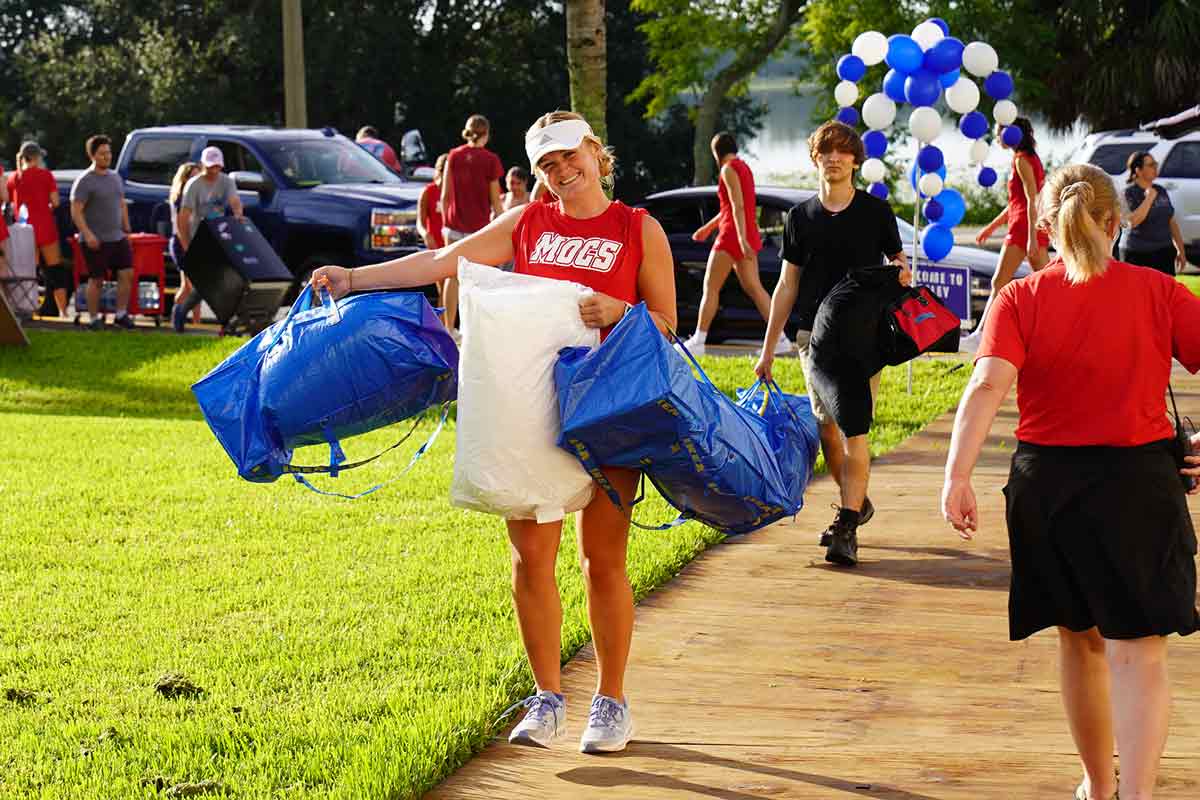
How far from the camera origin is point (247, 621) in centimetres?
651

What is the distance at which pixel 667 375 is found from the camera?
14.6 feet

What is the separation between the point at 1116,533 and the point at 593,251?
5.14 ft

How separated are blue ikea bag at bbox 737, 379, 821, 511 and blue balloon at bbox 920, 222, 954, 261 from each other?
841 cm

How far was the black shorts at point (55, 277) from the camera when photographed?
18.5 meters

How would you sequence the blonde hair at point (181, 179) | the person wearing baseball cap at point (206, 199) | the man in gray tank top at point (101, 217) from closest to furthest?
the person wearing baseball cap at point (206, 199) → the man in gray tank top at point (101, 217) → the blonde hair at point (181, 179)

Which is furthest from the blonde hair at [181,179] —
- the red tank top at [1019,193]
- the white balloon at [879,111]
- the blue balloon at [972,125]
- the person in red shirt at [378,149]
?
the red tank top at [1019,193]

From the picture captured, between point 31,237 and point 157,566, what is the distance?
11377 mm

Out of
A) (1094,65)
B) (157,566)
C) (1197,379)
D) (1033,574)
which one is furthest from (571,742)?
(1094,65)

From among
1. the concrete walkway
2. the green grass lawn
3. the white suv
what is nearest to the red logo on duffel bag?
the concrete walkway

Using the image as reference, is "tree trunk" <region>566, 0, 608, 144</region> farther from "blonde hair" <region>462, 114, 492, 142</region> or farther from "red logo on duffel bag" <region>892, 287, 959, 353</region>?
"red logo on duffel bag" <region>892, 287, 959, 353</region>

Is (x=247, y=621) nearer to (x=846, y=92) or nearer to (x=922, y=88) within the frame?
(x=922, y=88)

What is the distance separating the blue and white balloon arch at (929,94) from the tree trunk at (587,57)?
203 centimetres

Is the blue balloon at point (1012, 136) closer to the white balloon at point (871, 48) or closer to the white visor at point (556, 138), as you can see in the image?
the white balloon at point (871, 48)

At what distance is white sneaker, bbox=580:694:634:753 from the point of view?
4.97m
